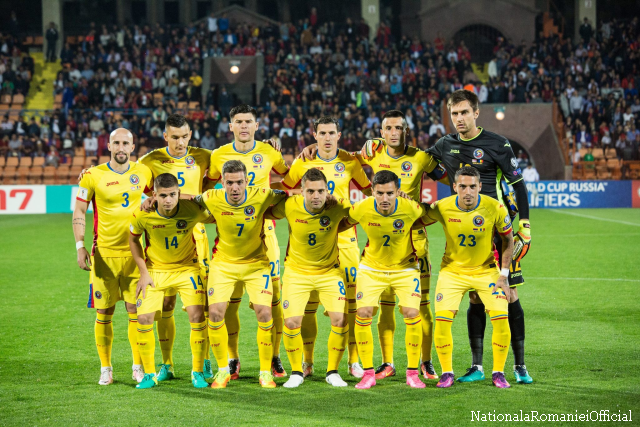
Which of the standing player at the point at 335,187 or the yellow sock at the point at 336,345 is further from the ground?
the standing player at the point at 335,187

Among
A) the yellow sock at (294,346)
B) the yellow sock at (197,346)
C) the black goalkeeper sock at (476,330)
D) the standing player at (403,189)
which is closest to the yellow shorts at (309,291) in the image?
the yellow sock at (294,346)

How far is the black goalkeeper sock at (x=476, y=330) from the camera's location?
612cm

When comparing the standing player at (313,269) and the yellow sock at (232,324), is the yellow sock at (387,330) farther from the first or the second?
the yellow sock at (232,324)

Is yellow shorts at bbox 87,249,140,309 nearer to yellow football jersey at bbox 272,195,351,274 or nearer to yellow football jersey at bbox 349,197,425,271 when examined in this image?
yellow football jersey at bbox 272,195,351,274

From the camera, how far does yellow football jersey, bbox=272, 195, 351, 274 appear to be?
614cm

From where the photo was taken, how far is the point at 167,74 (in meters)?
28.5

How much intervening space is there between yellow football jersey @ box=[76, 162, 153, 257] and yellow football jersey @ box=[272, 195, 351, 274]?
1.31 m

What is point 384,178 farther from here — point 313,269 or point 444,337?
point 444,337

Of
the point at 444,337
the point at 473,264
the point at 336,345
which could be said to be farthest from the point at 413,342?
the point at 473,264

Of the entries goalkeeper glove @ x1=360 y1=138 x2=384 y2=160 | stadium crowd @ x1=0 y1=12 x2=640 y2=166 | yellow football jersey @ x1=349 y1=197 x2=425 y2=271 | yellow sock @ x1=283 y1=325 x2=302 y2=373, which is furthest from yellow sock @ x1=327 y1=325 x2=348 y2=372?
stadium crowd @ x1=0 y1=12 x2=640 y2=166

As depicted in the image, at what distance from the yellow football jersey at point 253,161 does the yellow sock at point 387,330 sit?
163cm

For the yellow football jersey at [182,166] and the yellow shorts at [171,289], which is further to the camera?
the yellow football jersey at [182,166]

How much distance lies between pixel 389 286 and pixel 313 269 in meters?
0.64

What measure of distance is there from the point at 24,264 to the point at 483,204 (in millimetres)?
9737
